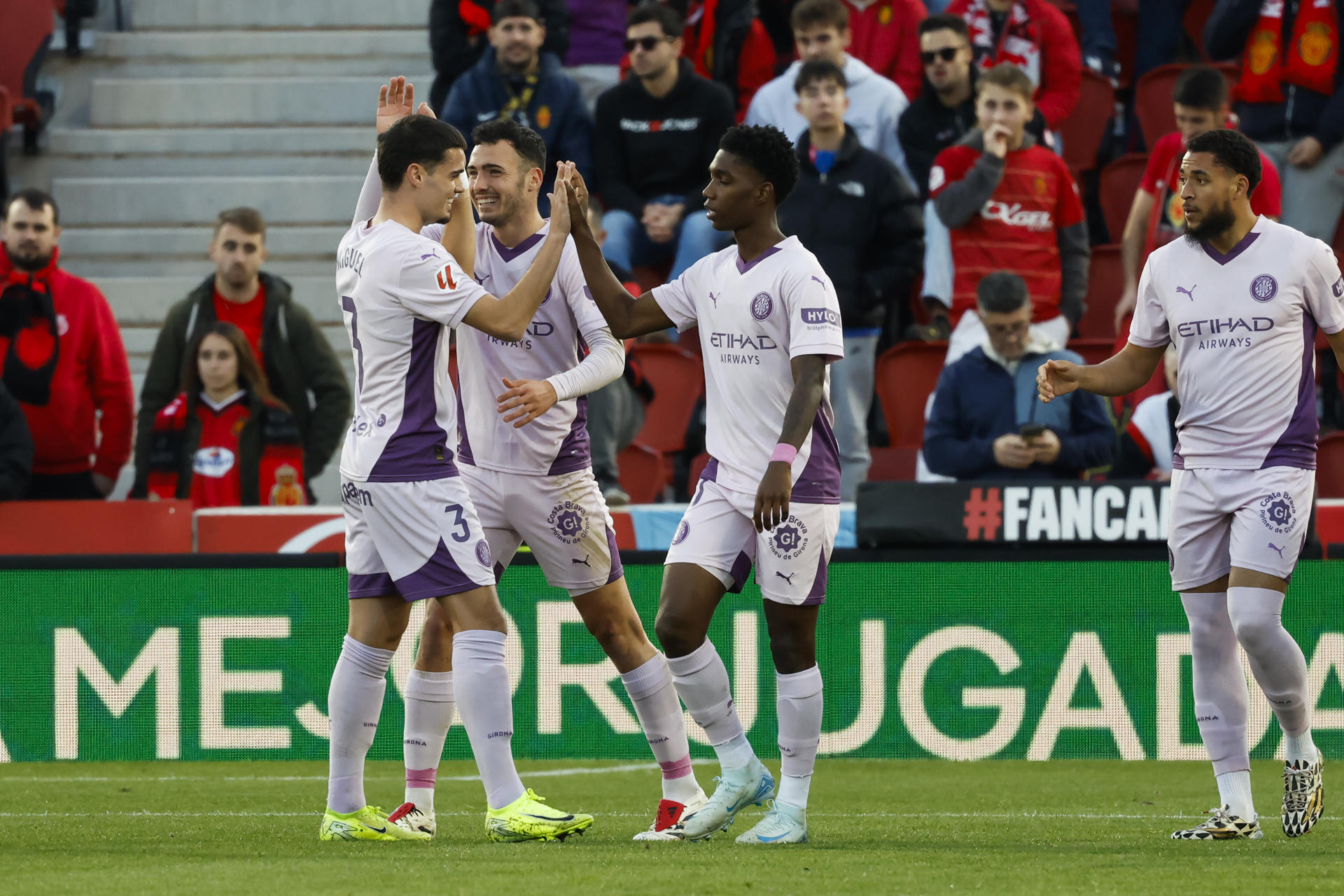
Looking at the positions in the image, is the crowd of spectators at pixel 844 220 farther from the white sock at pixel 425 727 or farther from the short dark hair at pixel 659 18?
the white sock at pixel 425 727

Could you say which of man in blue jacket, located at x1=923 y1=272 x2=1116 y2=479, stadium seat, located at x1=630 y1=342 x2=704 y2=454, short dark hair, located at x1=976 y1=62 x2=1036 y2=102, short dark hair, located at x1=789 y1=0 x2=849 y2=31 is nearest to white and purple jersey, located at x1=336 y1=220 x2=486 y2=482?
man in blue jacket, located at x1=923 y1=272 x2=1116 y2=479

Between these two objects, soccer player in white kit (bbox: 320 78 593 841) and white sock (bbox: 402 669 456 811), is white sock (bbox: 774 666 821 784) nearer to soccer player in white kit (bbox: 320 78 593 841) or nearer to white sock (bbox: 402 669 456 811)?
soccer player in white kit (bbox: 320 78 593 841)

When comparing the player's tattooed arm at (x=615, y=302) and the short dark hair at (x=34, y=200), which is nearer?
the player's tattooed arm at (x=615, y=302)

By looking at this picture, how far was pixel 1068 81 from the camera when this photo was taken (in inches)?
453

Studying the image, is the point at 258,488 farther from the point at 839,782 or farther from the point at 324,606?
the point at 839,782

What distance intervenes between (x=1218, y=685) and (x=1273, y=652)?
0.74 ft

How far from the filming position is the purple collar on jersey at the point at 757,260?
5820mm

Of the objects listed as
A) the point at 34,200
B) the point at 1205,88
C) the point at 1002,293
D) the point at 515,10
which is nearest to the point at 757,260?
the point at 1002,293

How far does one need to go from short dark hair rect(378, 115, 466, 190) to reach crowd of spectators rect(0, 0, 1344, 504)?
11.9 feet

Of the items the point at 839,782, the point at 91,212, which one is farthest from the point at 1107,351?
the point at 91,212

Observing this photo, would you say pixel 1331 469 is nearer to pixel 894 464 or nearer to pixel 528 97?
pixel 894 464

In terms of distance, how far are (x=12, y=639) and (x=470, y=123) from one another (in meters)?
4.29

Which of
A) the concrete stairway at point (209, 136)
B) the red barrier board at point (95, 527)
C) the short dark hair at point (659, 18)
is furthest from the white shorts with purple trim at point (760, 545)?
the concrete stairway at point (209, 136)

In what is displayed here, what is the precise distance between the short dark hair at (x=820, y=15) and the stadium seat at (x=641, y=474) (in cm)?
255
